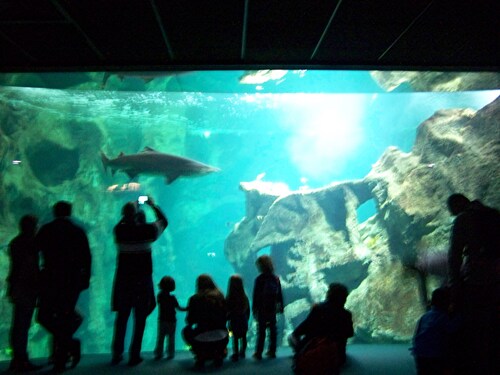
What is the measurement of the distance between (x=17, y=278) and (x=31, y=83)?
3907 mm

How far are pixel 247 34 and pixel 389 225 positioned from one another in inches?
349

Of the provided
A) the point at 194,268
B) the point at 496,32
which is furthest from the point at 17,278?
the point at 194,268

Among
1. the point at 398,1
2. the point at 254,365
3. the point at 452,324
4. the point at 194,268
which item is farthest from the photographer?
the point at 194,268

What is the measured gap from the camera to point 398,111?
37.8 meters

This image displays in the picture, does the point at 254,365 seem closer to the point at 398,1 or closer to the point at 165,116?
the point at 398,1

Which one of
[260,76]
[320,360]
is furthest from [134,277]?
[260,76]

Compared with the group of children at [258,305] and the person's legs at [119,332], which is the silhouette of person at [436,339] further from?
the person's legs at [119,332]

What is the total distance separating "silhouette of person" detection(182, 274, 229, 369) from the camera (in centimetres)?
→ 427

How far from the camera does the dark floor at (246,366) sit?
411cm

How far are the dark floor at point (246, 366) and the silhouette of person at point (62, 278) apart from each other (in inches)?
12.6

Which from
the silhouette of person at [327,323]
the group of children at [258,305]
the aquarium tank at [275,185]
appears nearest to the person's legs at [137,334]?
the group of children at [258,305]

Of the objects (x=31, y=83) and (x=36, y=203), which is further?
(x=36, y=203)

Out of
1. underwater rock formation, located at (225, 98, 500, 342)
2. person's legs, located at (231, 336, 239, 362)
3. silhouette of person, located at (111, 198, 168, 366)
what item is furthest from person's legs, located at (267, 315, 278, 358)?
A: underwater rock formation, located at (225, 98, 500, 342)

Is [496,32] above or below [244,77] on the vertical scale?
below
